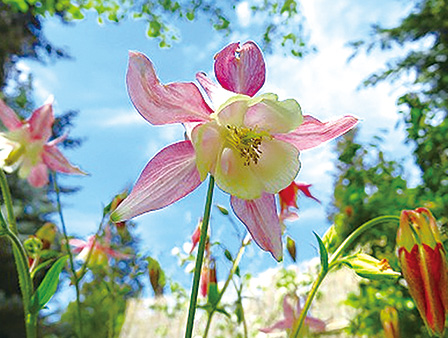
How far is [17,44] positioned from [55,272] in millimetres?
7542

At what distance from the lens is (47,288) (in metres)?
0.85

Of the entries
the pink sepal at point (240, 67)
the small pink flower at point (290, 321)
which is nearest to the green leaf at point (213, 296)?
the small pink flower at point (290, 321)

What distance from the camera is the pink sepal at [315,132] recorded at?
685 millimetres

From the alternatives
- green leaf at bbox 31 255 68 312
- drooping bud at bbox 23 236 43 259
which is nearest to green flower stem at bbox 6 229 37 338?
green leaf at bbox 31 255 68 312

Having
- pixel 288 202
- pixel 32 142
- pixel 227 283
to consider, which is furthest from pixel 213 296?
pixel 32 142

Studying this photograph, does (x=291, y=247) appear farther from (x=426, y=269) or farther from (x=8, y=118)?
(x=8, y=118)

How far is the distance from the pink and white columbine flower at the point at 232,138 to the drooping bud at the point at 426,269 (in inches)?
7.5

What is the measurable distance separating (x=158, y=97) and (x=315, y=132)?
215 millimetres

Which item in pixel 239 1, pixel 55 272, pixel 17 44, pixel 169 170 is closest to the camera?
pixel 169 170

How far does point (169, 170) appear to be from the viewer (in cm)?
65

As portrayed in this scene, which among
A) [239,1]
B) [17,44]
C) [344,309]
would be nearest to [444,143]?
[239,1]

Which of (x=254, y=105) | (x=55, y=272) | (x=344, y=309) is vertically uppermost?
(x=344, y=309)

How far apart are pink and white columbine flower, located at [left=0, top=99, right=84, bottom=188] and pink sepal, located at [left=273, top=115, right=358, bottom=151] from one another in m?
0.67

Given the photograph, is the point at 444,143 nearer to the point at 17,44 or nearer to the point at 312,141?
the point at 312,141
